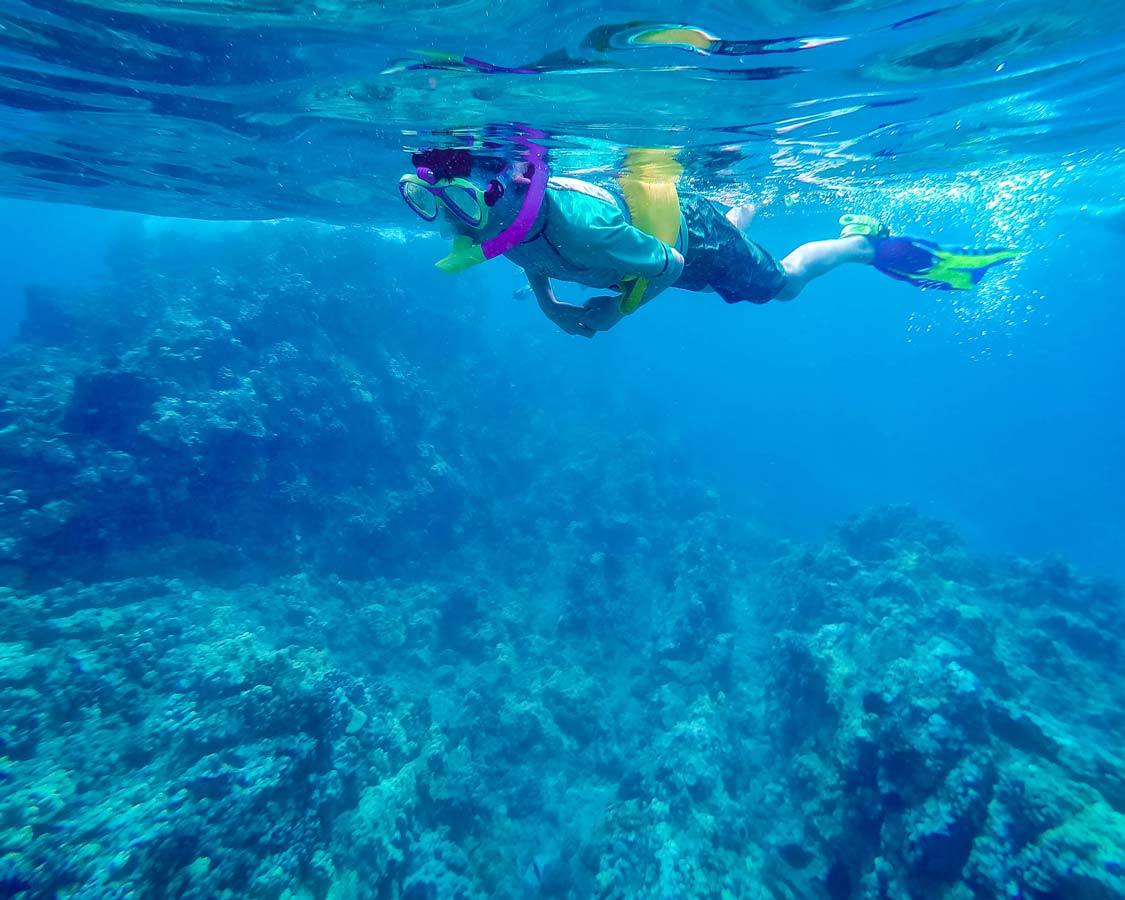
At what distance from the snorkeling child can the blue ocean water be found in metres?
3.59

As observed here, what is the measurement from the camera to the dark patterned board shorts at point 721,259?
4789 millimetres

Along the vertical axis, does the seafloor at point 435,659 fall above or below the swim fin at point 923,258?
below

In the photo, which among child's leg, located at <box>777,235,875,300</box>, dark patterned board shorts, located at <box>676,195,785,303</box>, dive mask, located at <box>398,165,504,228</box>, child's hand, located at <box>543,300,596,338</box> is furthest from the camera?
child's leg, located at <box>777,235,875,300</box>

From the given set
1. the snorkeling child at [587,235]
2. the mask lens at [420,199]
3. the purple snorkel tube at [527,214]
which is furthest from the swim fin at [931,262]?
the mask lens at [420,199]

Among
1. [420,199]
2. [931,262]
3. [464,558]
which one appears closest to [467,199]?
[420,199]

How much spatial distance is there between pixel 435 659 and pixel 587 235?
12443mm

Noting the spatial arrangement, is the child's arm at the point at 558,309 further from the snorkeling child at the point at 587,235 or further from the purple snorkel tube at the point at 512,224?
the purple snorkel tube at the point at 512,224

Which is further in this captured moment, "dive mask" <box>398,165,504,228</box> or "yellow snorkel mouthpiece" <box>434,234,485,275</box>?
"yellow snorkel mouthpiece" <box>434,234,485,275</box>

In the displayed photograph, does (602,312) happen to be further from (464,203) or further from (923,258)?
(923,258)

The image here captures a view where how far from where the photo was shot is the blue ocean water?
244 inches

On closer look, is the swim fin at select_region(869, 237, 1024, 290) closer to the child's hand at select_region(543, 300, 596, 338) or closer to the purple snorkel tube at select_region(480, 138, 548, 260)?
the child's hand at select_region(543, 300, 596, 338)

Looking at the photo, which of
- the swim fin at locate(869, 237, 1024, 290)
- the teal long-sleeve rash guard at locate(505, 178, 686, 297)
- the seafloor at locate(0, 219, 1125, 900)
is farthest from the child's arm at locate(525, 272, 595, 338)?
the seafloor at locate(0, 219, 1125, 900)

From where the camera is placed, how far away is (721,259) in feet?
16.4

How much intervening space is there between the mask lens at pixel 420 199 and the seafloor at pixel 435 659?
6825mm
